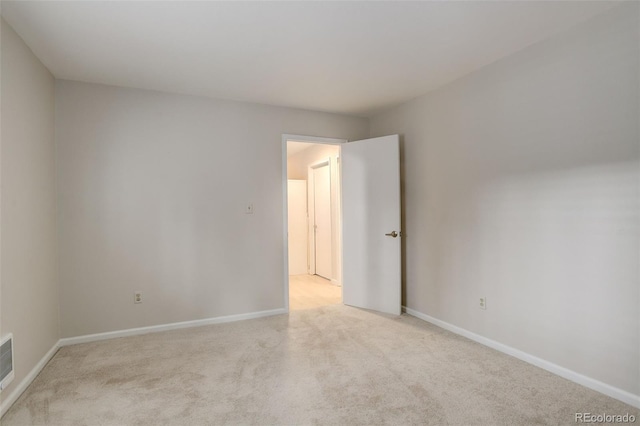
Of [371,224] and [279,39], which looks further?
[371,224]

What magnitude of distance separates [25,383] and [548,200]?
3.94m

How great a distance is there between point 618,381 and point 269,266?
309 cm

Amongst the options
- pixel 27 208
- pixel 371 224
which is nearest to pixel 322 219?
pixel 371 224

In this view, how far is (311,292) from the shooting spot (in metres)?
4.89

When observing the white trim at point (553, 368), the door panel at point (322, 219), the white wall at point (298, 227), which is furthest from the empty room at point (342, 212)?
the white wall at point (298, 227)

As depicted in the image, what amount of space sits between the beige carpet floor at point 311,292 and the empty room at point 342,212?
117mm

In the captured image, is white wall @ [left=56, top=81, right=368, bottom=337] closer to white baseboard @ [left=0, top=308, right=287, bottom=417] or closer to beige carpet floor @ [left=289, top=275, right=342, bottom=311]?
white baseboard @ [left=0, top=308, right=287, bottom=417]

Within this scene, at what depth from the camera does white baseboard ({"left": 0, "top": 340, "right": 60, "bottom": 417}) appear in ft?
6.64

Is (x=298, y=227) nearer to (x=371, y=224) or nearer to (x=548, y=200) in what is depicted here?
(x=371, y=224)

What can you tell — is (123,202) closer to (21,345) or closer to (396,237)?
(21,345)

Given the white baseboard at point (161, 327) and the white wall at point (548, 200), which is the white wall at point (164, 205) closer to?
the white baseboard at point (161, 327)

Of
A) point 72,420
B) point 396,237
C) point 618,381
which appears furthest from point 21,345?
point 618,381

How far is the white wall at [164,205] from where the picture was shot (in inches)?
122

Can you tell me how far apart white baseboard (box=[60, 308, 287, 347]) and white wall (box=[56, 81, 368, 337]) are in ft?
0.17
